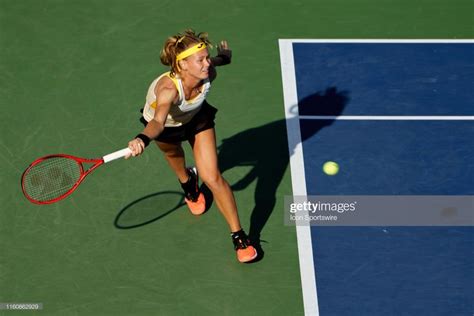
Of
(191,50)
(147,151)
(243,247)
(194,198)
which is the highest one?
(191,50)

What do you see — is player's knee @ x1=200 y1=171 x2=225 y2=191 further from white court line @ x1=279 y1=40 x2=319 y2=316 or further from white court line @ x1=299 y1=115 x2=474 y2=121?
white court line @ x1=299 y1=115 x2=474 y2=121

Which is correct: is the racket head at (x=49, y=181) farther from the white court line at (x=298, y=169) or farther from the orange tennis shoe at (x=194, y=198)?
the white court line at (x=298, y=169)

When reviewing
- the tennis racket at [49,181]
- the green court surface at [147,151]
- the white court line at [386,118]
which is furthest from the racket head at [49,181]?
the white court line at [386,118]

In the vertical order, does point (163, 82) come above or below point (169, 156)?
above

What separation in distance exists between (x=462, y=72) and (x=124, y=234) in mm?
4909

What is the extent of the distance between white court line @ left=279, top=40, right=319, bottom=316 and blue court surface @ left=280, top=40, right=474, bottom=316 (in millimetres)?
11

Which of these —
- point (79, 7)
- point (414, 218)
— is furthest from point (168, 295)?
point (79, 7)

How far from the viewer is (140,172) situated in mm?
7887

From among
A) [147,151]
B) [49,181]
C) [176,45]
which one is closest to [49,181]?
[49,181]

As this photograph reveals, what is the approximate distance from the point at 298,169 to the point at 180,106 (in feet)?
7.25

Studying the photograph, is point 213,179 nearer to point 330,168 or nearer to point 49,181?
point 49,181

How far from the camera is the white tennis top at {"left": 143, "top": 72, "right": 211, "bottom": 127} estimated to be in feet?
20.3

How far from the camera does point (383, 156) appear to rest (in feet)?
27.0

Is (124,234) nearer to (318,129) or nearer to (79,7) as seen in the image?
(318,129)
